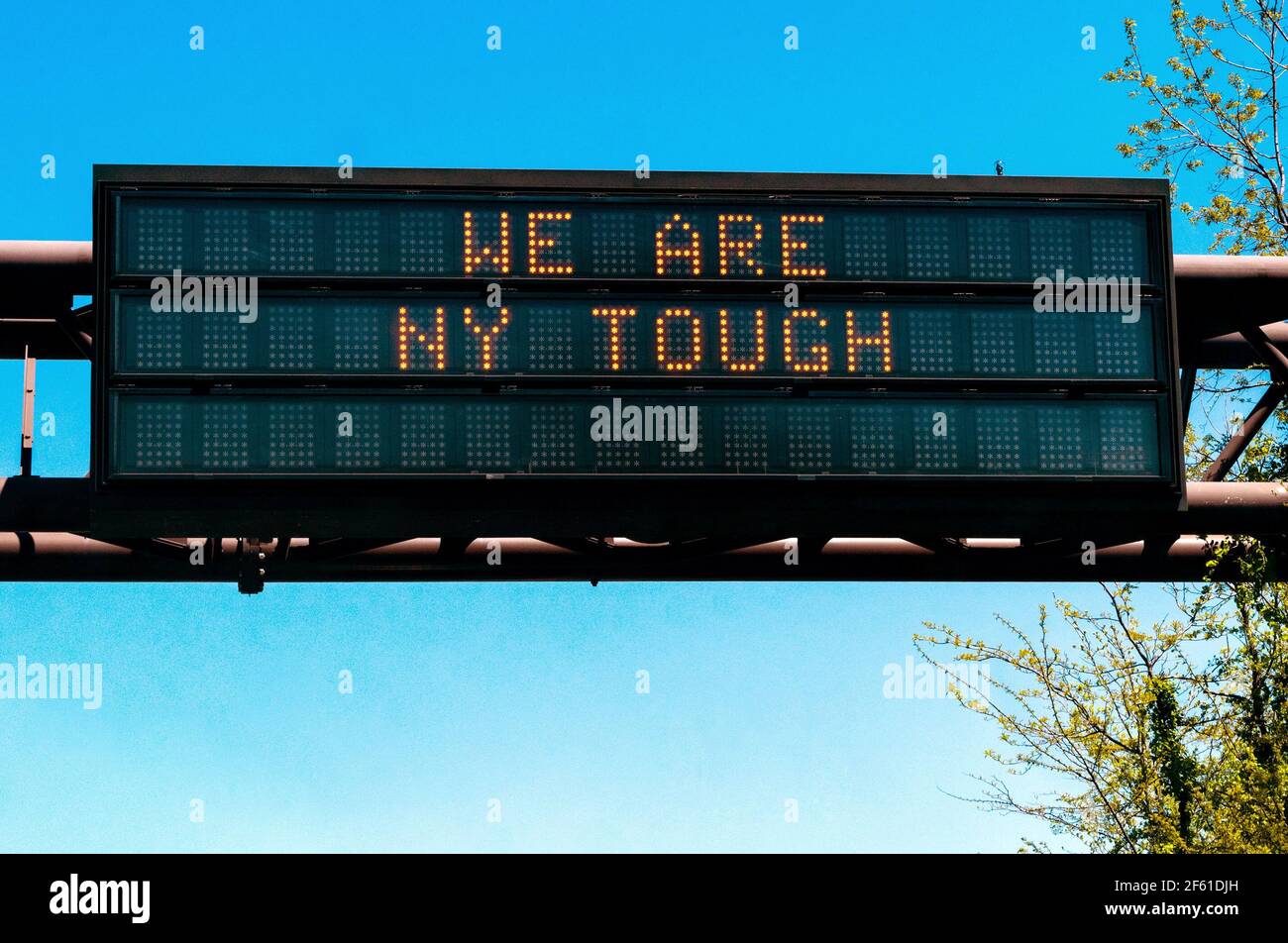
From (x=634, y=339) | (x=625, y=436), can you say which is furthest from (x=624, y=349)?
(x=625, y=436)

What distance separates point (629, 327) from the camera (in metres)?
10.3

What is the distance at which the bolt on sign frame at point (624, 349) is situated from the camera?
32.7 ft

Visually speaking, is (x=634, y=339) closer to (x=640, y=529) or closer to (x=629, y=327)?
(x=629, y=327)

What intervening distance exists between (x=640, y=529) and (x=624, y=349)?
4.13 feet

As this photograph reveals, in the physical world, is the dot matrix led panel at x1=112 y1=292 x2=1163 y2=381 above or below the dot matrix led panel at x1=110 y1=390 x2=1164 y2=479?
above

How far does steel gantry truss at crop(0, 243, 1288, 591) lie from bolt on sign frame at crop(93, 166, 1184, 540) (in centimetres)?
6

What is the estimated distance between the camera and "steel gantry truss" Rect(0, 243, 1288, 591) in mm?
10008

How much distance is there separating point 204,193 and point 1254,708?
A: 35.6 feet

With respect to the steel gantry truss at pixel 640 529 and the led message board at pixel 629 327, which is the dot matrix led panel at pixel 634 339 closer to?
the led message board at pixel 629 327

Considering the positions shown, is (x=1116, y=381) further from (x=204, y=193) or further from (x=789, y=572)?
(x=204, y=193)

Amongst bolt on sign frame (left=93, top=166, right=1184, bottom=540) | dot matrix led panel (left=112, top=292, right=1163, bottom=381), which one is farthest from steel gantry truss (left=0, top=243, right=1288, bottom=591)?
dot matrix led panel (left=112, top=292, right=1163, bottom=381)

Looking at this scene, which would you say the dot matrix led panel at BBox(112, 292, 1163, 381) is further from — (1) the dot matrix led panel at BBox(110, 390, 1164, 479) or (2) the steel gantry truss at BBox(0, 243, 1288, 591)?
(2) the steel gantry truss at BBox(0, 243, 1288, 591)
